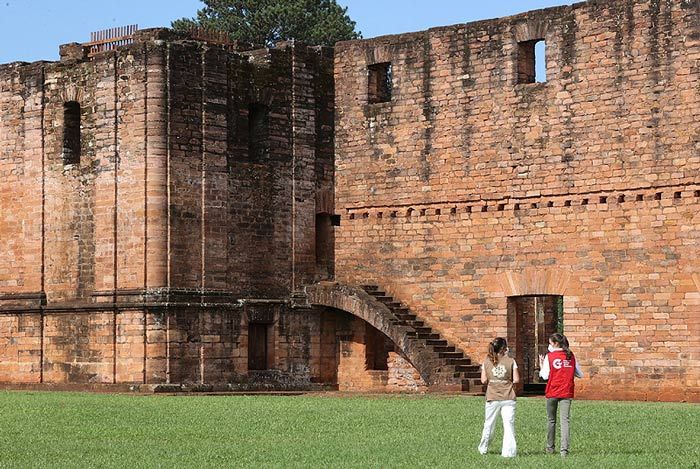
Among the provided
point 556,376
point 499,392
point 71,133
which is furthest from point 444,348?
point 499,392

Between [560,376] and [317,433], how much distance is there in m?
4.04

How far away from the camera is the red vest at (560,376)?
65.4 feet

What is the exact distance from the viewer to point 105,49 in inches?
1421

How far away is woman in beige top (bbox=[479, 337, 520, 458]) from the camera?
19.6 m

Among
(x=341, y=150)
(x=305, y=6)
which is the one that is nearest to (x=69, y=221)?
(x=341, y=150)

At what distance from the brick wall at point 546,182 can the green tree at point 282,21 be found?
2660 cm

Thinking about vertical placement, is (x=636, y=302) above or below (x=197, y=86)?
below

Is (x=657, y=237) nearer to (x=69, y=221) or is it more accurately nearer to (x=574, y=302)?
(x=574, y=302)

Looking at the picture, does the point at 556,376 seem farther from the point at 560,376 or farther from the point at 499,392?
the point at 499,392

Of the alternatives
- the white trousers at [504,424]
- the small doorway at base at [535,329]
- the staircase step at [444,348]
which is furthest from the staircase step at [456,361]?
the white trousers at [504,424]

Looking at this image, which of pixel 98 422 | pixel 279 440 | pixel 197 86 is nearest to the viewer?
pixel 279 440

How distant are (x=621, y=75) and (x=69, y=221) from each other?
1171cm

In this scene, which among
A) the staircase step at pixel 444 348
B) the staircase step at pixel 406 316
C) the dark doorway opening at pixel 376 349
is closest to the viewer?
the staircase step at pixel 444 348

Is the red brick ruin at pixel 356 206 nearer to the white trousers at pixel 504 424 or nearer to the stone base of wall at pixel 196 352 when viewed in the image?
the stone base of wall at pixel 196 352
